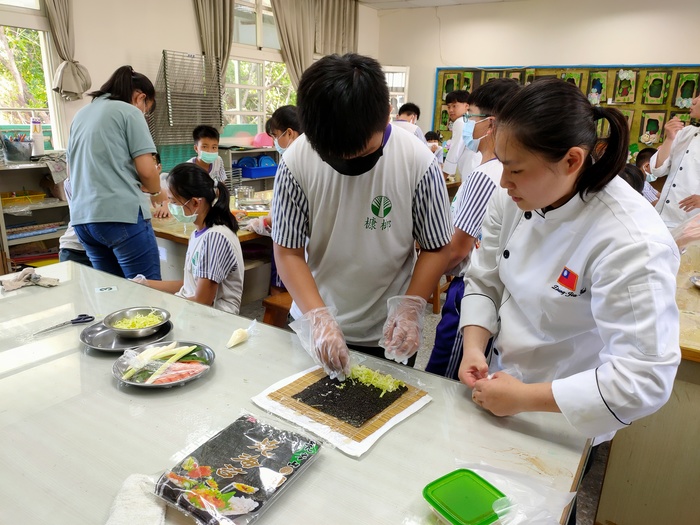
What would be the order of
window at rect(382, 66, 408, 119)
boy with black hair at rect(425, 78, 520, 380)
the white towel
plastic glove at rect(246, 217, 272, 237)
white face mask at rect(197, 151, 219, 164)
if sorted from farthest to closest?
window at rect(382, 66, 408, 119)
white face mask at rect(197, 151, 219, 164)
plastic glove at rect(246, 217, 272, 237)
boy with black hair at rect(425, 78, 520, 380)
the white towel

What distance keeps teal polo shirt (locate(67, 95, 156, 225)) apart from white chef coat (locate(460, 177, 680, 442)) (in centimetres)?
181

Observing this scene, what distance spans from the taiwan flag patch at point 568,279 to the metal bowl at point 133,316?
39.7 inches

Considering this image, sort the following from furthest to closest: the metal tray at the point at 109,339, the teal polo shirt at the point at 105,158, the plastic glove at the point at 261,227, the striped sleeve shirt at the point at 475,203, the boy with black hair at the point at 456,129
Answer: the boy with black hair at the point at 456,129, the plastic glove at the point at 261,227, the teal polo shirt at the point at 105,158, the striped sleeve shirt at the point at 475,203, the metal tray at the point at 109,339

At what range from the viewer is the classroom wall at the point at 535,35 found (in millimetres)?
5918

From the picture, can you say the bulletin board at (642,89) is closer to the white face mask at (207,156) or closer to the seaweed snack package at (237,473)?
the white face mask at (207,156)

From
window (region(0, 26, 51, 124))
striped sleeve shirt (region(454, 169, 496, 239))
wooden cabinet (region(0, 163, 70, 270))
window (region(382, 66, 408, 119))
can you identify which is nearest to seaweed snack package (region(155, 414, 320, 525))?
striped sleeve shirt (region(454, 169, 496, 239))

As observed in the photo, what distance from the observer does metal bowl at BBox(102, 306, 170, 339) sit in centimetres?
125

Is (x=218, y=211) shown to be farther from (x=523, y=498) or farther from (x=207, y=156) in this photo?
(x=207, y=156)

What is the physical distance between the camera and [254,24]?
20.0 feet

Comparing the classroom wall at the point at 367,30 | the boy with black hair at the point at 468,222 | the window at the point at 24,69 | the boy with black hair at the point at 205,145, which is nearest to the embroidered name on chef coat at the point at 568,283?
the boy with black hair at the point at 468,222

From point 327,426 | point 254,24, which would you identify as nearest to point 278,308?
point 327,426

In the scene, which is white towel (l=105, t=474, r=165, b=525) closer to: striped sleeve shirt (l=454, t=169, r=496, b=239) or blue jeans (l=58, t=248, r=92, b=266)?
striped sleeve shirt (l=454, t=169, r=496, b=239)

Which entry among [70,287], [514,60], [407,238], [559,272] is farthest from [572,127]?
[514,60]

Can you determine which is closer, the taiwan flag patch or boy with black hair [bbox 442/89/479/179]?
the taiwan flag patch
